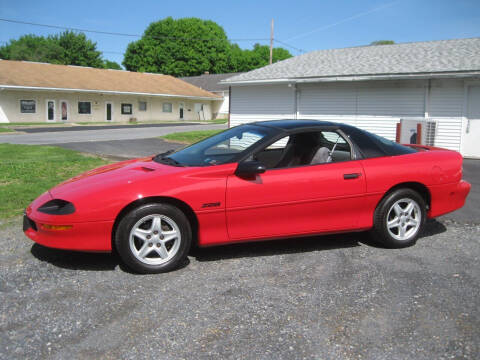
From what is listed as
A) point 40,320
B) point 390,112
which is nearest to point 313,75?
point 390,112

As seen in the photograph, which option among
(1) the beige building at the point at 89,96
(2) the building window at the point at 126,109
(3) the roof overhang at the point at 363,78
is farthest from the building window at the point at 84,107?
(3) the roof overhang at the point at 363,78

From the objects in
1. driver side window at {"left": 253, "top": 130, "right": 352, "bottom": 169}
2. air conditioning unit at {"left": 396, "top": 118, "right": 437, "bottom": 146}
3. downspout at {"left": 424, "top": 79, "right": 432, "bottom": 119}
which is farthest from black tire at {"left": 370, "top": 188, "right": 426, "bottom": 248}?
downspout at {"left": 424, "top": 79, "right": 432, "bottom": 119}

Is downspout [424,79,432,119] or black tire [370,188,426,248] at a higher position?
downspout [424,79,432,119]

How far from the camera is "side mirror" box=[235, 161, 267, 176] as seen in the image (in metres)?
4.24

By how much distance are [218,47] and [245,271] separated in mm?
67508

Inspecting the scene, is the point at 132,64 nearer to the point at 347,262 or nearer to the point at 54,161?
the point at 54,161

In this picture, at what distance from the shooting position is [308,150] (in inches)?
193

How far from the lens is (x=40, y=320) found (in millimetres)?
3270

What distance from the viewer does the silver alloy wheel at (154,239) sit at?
406cm

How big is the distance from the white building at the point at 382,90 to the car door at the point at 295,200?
10.4 metres

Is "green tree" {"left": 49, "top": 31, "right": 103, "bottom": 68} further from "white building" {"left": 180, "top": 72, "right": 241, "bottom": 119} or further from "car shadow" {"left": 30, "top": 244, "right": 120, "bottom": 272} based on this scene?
"car shadow" {"left": 30, "top": 244, "right": 120, "bottom": 272}

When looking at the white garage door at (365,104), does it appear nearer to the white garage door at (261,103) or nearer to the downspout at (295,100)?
the downspout at (295,100)

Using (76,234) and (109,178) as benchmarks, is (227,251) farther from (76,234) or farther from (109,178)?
(76,234)

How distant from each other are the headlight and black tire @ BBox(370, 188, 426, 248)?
10.1 ft
